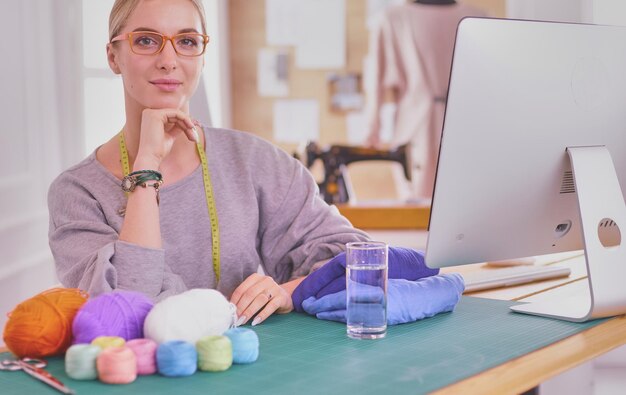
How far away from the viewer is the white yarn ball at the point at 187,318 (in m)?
1.19

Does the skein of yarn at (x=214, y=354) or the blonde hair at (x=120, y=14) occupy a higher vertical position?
the blonde hair at (x=120, y=14)

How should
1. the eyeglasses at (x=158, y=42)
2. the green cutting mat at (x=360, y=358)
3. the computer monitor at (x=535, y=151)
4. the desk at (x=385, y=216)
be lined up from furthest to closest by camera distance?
the desk at (x=385, y=216) < the eyeglasses at (x=158, y=42) < the computer monitor at (x=535, y=151) < the green cutting mat at (x=360, y=358)

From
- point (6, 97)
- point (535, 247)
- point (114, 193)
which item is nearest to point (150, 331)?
point (114, 193)

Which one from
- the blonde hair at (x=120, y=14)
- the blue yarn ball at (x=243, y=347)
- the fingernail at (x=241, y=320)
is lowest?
the fingernail at (x=241, y=320)

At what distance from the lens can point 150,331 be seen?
1.20 m

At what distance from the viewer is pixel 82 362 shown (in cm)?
113

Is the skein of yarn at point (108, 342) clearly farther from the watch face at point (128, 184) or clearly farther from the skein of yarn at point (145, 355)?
the watch face at point (128, 184)

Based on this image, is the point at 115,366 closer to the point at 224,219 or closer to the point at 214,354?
the point at 214,354

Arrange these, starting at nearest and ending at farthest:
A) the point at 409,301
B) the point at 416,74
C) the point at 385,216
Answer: the point at 409,301 < the point at 385,216 < the point at 416,74

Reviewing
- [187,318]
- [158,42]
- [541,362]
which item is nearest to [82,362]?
[187,318]

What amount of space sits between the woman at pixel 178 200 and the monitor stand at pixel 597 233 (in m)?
0.49

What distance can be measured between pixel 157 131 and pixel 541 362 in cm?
87

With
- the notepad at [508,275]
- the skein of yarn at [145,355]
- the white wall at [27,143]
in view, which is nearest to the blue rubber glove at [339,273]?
the notepad at [508,275]

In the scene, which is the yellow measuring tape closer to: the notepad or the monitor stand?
the notepad
